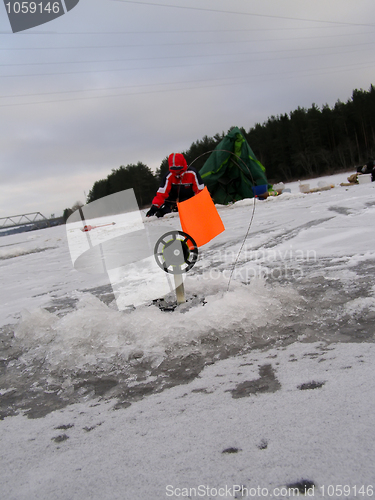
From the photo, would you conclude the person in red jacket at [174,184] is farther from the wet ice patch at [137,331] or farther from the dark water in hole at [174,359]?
the dark water in hole at [174,359]

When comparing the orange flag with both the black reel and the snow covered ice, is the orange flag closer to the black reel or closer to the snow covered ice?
the black reel

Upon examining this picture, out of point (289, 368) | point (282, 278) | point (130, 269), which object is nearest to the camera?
point (289, 368)

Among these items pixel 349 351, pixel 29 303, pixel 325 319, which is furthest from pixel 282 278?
pixel 29 303

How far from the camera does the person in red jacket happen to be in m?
3.28

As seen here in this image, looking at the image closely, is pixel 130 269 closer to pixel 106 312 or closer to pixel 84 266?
pixel 84 266

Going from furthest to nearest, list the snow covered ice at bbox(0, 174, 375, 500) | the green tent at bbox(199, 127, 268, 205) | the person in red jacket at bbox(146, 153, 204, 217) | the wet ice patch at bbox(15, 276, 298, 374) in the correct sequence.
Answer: the green tent at bbox(199, 127, 268, 205) < the person in red jacket at bbox(146, 153, 204, 217) < the wet ice patch at bbox(15, 276, 298, 374) < the snow covered ice at bbox(0, 174, 375, 500)

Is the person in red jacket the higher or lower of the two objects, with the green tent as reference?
lower

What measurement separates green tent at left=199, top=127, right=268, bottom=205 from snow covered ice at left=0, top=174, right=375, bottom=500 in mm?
11400

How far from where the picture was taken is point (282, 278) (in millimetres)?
2748

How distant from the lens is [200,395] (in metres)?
1.24

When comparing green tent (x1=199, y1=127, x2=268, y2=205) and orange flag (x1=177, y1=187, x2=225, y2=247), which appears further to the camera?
green tent (x1=199, y1=127, x2=268, y2=205)

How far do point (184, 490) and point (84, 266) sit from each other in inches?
178

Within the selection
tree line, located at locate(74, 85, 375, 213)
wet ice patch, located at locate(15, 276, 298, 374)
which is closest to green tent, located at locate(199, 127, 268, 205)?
wet ice patch, located at locate(15, 276, 298, 374)

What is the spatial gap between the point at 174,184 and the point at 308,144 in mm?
46238
